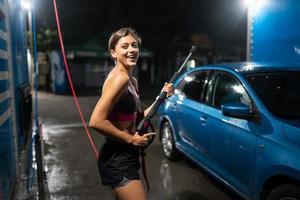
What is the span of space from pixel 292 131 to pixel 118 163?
1496mm

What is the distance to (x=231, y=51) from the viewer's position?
27203 mm

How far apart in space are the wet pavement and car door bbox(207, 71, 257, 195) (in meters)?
0.71

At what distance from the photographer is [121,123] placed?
8.68 feet

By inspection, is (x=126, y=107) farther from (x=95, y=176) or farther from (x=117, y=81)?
(x=95, y=176)

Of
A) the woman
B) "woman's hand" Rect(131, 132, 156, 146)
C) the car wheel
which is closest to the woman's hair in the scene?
the woman

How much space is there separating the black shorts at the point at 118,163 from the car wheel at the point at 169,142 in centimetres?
332

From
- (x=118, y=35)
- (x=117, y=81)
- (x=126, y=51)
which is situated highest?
(x=118, y=35)

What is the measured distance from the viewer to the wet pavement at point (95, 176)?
187 inches

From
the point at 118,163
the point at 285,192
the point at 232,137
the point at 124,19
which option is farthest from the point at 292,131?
the point at 124,19

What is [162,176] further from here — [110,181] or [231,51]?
[231,51]

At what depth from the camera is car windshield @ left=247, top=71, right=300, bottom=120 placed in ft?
12.0

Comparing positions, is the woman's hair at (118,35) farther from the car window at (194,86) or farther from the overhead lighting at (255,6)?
the overhead lighting at (255,6)

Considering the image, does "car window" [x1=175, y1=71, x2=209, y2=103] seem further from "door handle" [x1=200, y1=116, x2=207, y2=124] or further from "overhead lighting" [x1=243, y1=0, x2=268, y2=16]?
"overhead lighting" [x1=243, y1=0, x2=268, y2=16]

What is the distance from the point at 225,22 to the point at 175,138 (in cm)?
2299
